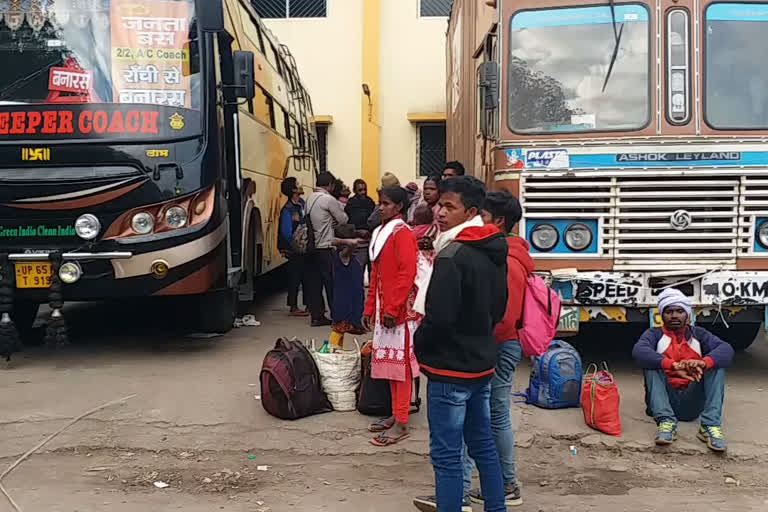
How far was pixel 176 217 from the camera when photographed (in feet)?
21.9

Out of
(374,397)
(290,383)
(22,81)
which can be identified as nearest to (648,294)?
(374,397)

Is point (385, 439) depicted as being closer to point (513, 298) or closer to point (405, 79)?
point (513, 298)

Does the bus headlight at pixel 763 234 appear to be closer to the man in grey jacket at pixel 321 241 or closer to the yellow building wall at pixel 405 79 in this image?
the man in grey jacket at pixel 321 241

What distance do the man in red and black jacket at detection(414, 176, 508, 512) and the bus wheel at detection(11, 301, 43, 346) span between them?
5.48m

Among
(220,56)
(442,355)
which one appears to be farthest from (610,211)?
(220,56)

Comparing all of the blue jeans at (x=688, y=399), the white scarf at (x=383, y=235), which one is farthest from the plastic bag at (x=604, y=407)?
the white scarf at (x=383, y=235)

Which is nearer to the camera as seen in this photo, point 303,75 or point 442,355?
point 442,355

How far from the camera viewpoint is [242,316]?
980 cm

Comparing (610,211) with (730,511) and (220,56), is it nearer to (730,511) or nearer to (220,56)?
(730,511)

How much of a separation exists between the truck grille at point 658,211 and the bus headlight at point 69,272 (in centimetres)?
357

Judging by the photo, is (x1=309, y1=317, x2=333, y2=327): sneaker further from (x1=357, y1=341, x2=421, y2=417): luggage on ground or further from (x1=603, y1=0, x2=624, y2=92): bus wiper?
(x1=603, y1=0, x2=624, y2=92): bus wiper

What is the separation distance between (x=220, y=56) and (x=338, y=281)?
7.53 ft

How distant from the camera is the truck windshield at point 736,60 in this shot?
6266 mm

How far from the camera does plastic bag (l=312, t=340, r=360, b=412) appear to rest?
5.60m
